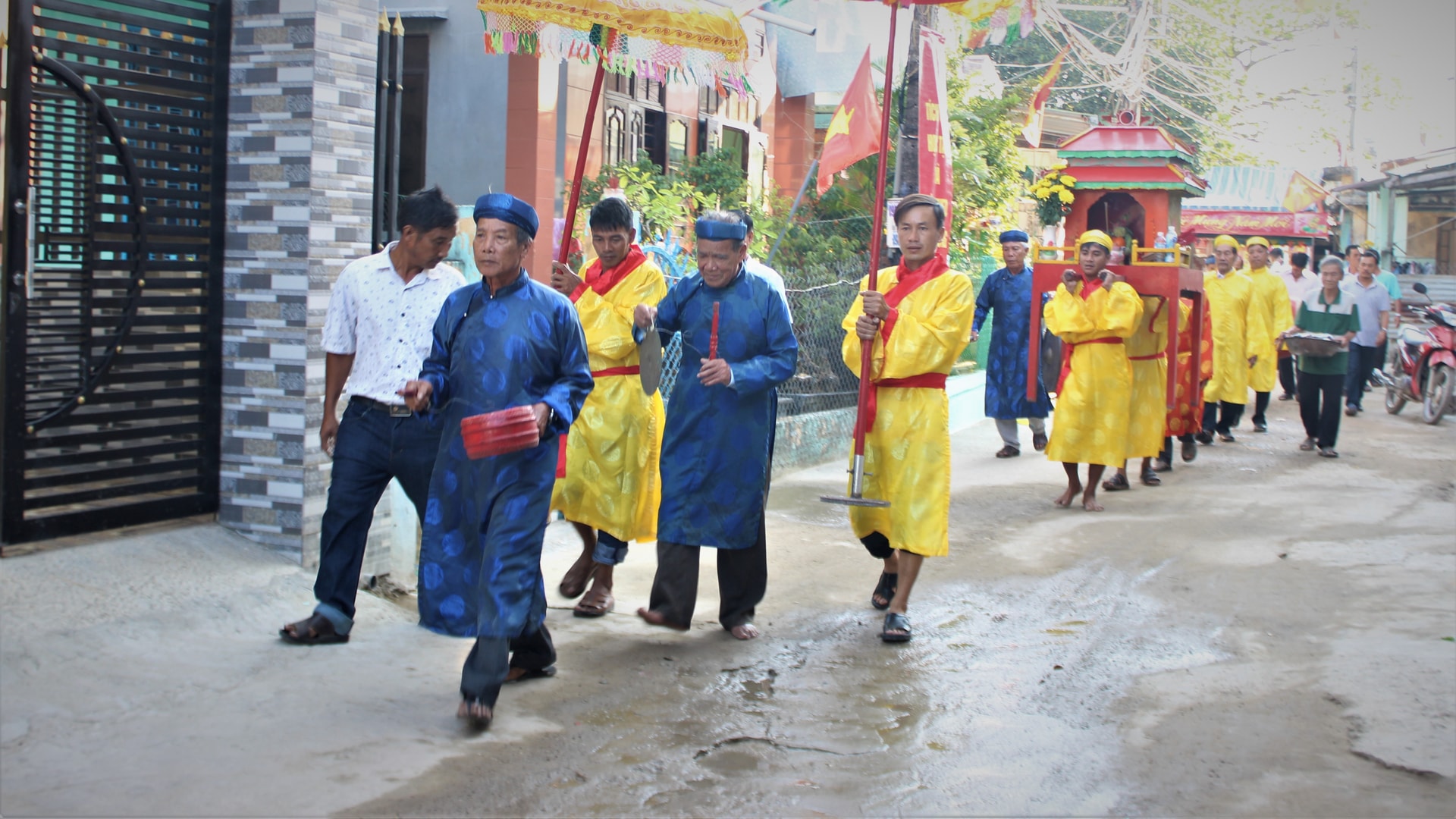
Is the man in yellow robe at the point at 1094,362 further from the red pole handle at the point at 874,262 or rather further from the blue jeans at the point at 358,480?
the blue jeans at the point at 358,480

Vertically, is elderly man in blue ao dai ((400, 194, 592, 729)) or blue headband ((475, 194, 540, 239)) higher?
blue headband ((475, 194, 540, 239))

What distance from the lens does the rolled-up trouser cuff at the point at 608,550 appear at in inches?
230

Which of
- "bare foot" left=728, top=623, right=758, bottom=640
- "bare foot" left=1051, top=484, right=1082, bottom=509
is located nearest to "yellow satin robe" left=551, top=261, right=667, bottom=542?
"bare foot" left=728, top=623, right=758, bottom=640

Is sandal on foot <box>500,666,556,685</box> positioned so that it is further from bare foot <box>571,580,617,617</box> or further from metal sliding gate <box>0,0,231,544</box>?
metal sliding gate <box>0,0,231,544</box>

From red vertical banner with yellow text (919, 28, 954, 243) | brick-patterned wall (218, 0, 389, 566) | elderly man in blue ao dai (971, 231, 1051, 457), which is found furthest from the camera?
elderly man in blue ao dai (971, 231, 1051, 457)

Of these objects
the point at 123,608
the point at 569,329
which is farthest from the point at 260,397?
the point at 569,329

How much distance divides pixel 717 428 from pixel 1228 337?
335 inches

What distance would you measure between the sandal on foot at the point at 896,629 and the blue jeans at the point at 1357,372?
38.0 ft

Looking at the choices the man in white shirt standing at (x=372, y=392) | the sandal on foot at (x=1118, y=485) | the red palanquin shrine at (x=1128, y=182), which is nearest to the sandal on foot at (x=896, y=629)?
the man in white shirt standing at (x=372, y=392)

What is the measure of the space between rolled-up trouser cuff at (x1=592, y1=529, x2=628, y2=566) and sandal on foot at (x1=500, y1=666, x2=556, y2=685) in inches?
39.1

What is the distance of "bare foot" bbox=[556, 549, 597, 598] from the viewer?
20.1 ft

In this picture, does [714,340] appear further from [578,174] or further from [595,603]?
[595,603]

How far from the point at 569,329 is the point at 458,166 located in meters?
7.61

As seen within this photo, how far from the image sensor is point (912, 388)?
19.1 ft
